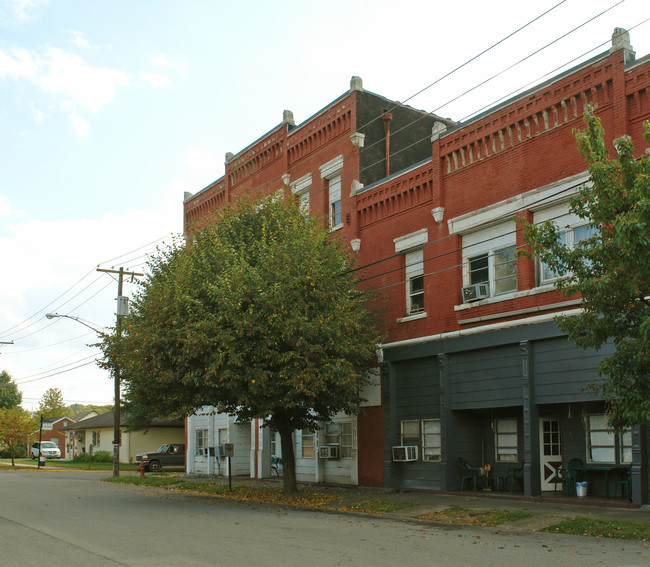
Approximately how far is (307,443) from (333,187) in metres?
9.38

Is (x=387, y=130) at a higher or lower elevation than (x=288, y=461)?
higher

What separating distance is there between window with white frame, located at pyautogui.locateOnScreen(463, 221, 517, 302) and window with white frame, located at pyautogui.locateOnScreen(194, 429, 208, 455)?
1825 centimetres

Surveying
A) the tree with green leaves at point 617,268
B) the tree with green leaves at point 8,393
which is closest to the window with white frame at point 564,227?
the tree with green leaves at point 617,268

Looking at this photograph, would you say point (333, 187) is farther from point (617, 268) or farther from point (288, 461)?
point (617, 268)

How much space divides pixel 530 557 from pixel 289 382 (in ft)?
26.9

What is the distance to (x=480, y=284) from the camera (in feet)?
64.2

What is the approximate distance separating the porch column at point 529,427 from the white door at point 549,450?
0.75 metres

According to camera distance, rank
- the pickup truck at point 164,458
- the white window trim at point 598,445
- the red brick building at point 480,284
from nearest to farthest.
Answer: the white window trim at point 598,445 → the red brick building at point 480,284 → the pickup truck at point 164,458

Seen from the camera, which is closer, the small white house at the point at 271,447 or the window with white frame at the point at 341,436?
the small white house at the point at 271,447

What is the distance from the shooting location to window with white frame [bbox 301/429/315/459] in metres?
26.6

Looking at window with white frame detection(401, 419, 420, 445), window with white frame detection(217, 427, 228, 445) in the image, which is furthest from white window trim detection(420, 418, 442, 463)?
window with white frame detection(217, 427, 228, 445)

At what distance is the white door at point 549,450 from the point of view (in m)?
18.7

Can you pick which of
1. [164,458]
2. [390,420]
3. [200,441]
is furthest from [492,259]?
[164,458]

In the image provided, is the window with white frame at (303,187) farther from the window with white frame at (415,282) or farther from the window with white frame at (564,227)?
the window with white frame at (564,227)
